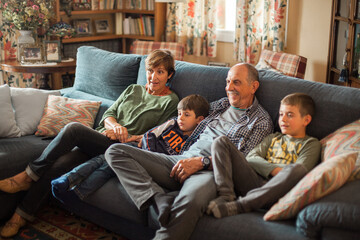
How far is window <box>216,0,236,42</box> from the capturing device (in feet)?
16.8

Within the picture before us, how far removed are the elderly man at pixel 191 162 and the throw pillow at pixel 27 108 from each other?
96cm

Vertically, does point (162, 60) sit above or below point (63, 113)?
above

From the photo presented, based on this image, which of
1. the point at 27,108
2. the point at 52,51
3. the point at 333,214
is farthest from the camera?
the point at 52,51

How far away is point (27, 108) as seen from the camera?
3.07 m

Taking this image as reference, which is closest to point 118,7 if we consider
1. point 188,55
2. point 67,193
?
point 188,55

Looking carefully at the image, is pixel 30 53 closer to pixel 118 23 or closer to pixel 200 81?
pixel 118 23

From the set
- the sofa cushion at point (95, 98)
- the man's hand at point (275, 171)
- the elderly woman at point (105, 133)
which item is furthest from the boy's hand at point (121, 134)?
the man's hand at point (275, 171)

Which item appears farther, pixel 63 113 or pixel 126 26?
pixel 126 26

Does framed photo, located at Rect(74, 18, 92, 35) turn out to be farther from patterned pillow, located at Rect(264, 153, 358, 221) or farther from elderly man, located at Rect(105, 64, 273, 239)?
patterned pillow, located at Rect(264, 153, 358, 221)

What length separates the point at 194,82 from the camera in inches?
111

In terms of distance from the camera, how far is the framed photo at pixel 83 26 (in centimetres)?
519

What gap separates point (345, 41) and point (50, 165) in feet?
7.64

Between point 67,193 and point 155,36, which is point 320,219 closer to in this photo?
point 67,193

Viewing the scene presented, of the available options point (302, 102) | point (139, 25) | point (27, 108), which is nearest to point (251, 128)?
point (302, 102)
